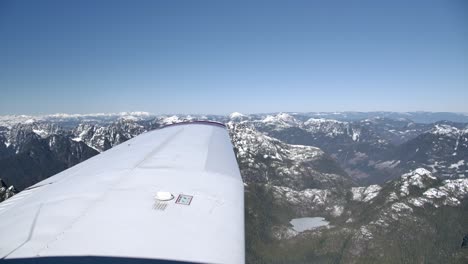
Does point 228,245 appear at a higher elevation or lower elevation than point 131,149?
lower

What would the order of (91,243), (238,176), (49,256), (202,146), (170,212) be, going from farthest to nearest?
(202,146)
(238,176)
(170,212)
(91,243)
(49,256)

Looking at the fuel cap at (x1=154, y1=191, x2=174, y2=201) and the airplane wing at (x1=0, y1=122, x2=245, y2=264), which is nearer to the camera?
the airplane wing at (x1=0, y1=122, x2=245, y2=264)

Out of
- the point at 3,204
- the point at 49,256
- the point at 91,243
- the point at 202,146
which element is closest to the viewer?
the point at 49,256

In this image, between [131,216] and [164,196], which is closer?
[131,216]

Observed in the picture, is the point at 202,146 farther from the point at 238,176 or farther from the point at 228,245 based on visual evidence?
the point at 228,245

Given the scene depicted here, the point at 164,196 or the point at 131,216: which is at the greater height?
the point at 164,196

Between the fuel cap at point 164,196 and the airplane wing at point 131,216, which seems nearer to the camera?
the airplane wing at point 131,216

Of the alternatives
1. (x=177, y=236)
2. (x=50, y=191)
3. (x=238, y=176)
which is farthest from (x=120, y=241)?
(x=238, y=176)

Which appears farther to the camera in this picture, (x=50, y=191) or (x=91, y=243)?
(x=50, y=191)
